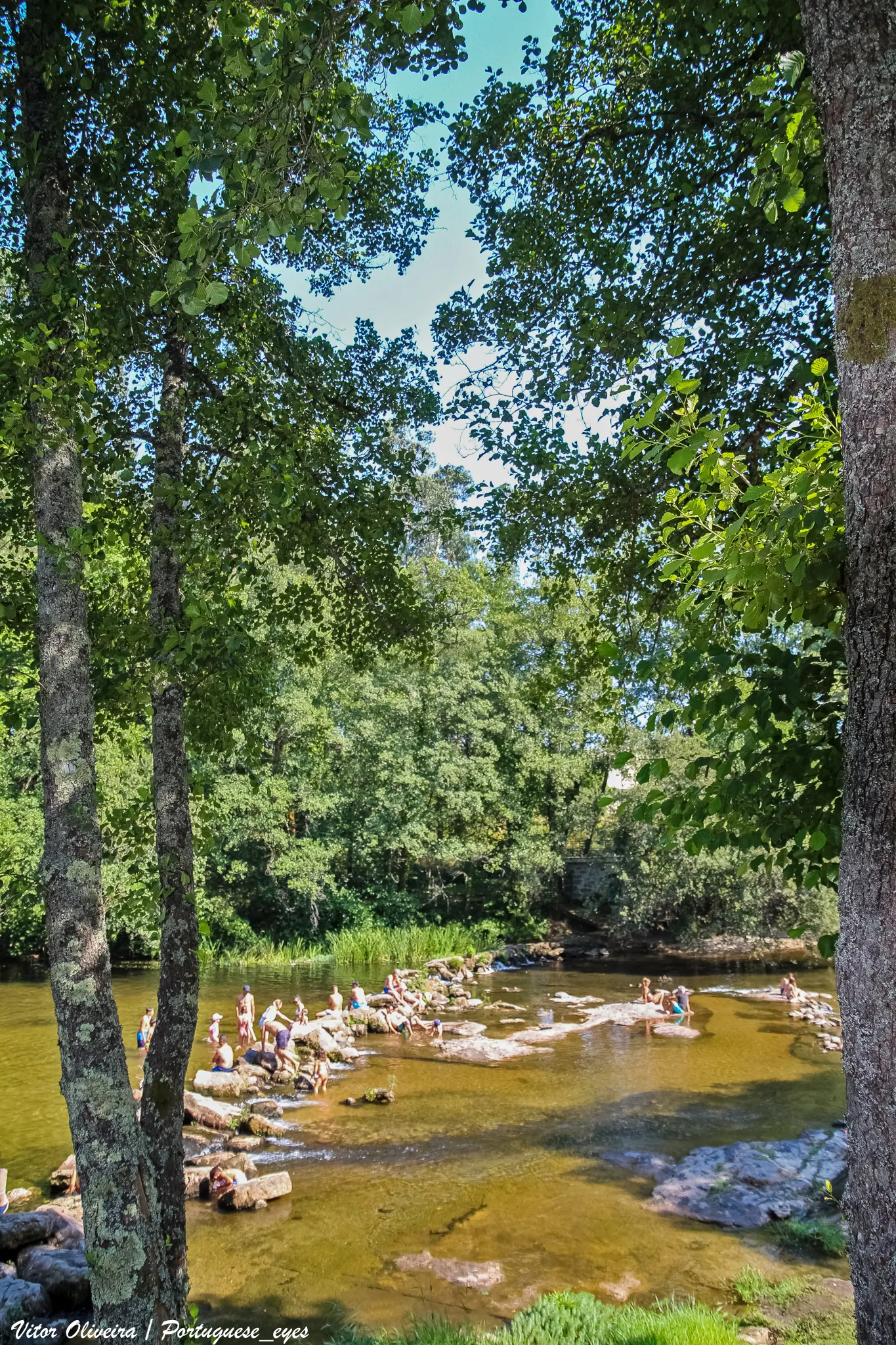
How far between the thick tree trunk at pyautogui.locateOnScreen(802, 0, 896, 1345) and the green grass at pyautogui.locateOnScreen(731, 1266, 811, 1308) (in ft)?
20.6

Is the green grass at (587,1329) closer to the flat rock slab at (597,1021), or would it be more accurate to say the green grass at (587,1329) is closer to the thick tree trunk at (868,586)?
the thick tree trunk at (868,586)

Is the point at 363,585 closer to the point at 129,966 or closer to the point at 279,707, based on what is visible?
the point at 279,707

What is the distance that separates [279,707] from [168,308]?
2223 cm

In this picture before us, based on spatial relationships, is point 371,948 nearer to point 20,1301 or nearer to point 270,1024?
point 270,1024

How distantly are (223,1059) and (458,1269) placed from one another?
8159mm

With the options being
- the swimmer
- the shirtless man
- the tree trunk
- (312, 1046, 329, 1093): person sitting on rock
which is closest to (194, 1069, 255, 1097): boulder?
(312, 1046, 329, 1093): person sitting on rock

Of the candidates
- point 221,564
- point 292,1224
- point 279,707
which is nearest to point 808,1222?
point 292,1224

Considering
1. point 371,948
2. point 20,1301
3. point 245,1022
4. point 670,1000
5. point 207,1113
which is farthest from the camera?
point 371,948

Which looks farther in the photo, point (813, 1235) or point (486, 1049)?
point (486, 1049)

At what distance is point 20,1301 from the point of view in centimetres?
652

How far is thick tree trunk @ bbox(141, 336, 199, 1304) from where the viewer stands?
16.3ft

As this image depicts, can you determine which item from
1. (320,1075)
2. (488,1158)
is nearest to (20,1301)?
(488,1158)

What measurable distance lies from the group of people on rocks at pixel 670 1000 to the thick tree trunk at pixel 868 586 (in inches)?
689

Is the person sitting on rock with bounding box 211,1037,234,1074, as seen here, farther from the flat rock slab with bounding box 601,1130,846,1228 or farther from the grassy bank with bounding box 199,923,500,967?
the grassy bank with bounding box 199,923,500,967
